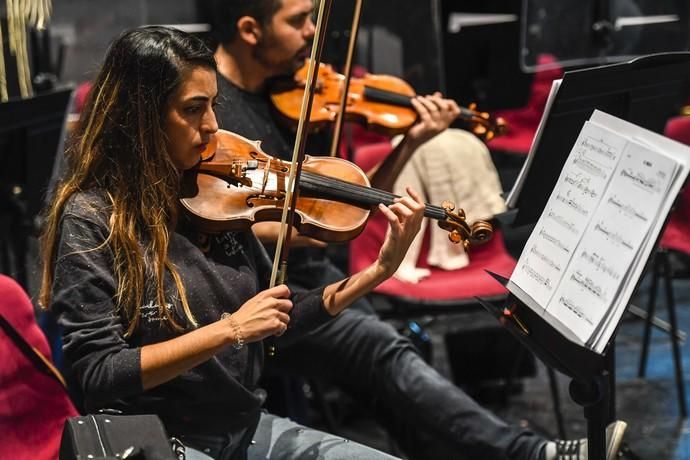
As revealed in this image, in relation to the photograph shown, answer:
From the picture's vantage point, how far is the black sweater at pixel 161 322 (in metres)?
1.86

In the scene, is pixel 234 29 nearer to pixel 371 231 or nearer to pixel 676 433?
pixel 371 231

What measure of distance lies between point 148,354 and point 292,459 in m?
0.42

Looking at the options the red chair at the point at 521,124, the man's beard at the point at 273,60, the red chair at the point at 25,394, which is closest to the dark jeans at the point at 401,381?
the man's beard at the point at 273,60

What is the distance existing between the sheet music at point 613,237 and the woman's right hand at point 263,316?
48 cm

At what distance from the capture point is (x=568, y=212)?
185 cm

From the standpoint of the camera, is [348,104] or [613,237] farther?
[348,104]

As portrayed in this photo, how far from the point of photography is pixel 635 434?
11.0 ft

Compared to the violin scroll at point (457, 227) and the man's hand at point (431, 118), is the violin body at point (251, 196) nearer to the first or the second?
the violin scroll at point (457, 227)

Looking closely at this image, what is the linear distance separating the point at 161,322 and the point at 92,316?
0.13 meters

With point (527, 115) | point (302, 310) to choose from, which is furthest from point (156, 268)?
point (527, 115)

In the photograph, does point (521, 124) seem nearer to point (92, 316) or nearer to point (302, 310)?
point (302, 310)

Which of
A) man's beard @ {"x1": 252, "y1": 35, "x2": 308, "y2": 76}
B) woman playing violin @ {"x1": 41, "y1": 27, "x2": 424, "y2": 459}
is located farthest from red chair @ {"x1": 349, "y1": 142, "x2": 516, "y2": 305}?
woman playing violin @ {"x1": 41, "y1": 27, "x2": 424, "y2": 459}

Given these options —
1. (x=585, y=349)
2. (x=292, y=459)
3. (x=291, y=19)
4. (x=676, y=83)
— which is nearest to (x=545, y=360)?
(x=585, y=349)

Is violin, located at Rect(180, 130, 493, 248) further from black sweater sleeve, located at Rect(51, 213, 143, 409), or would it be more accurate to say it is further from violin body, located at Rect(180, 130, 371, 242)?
black sweater sleeve, located at Rect(51, 213, 143, 409)
